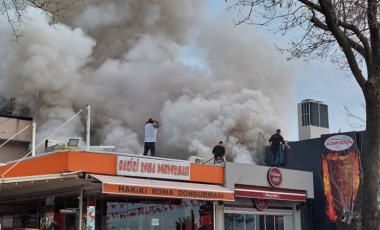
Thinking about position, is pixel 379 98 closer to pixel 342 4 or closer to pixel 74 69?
pixel 342 4

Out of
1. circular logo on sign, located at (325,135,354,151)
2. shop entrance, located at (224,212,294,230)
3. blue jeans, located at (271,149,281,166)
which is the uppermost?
circular logo on sign, located at (325,135,354,151)

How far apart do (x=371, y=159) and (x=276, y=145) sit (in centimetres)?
1642

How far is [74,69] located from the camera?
28875mm

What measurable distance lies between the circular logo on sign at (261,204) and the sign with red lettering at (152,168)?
4105 mm

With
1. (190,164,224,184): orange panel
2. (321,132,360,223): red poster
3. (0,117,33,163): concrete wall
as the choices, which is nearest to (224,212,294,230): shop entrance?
(190,164,224,184): orange panel

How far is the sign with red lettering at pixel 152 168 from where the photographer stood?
15.0 metres

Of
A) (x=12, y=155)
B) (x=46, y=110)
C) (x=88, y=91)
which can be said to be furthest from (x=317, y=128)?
(x=12, y=155)

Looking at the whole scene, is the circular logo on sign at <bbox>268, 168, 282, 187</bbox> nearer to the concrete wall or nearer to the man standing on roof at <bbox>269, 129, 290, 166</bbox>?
the man standing on roof at <bbox>269, 129, 290, 166</bbox>

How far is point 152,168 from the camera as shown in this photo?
15609 mm

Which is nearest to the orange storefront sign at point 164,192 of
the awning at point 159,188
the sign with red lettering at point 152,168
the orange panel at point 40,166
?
the awning at point 159,188

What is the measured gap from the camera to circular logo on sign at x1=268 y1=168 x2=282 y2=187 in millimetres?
19702

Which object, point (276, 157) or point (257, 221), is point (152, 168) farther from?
point (276, 157)

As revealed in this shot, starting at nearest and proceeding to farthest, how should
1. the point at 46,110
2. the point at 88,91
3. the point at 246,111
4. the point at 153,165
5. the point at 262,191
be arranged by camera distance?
the point at 153,165 → the point at 262,191 → the point at 46,110 → the point at 88,91 → the point at 246,111

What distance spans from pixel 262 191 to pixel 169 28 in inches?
688
